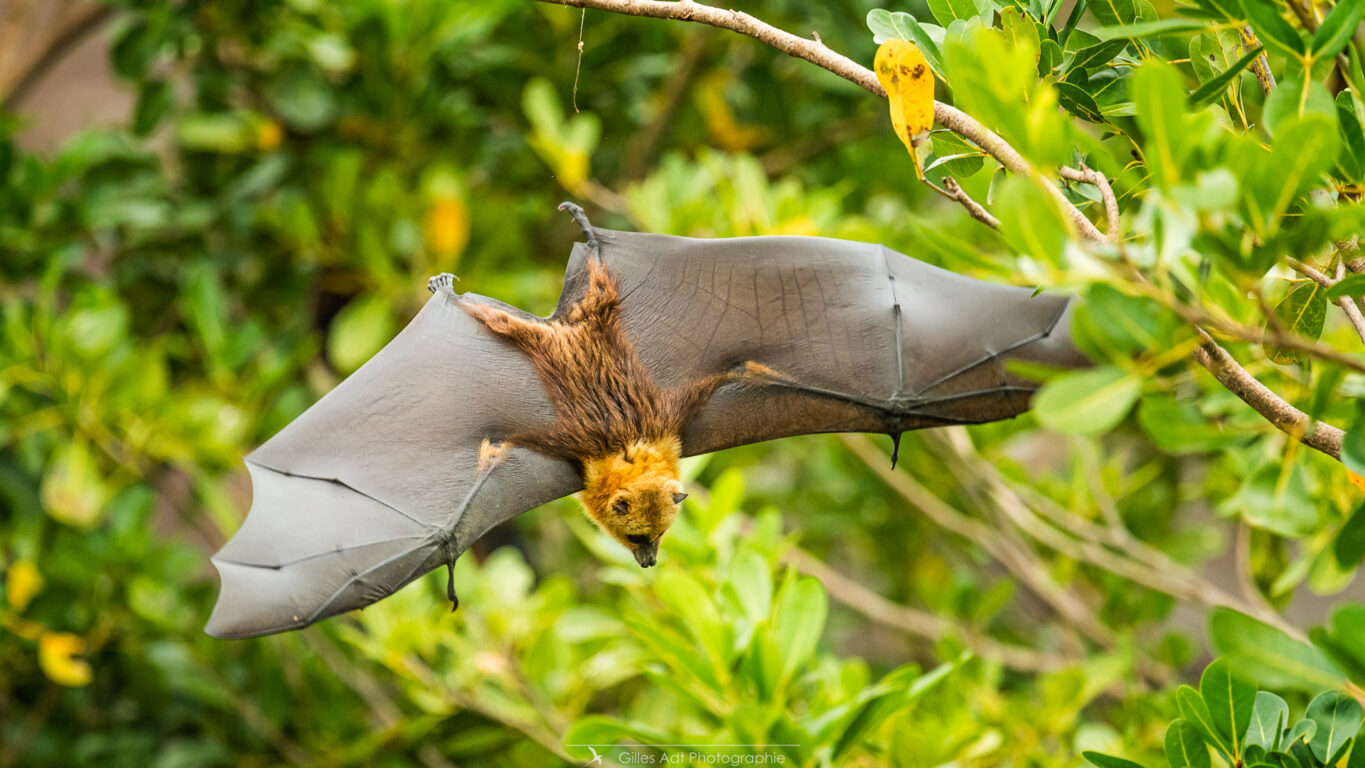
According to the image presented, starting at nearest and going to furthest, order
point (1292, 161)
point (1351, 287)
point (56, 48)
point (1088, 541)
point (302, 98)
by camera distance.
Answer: point (1292, 161), point (1351, 287), point (1088, 541), point (302, 98), point (56, 48)

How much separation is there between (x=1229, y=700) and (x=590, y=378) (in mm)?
596

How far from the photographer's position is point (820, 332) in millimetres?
1011

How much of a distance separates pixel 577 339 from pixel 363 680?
150cm

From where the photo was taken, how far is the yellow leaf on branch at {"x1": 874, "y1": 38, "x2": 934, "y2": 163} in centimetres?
74

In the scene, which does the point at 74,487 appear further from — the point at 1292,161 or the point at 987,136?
the point at 1292,161

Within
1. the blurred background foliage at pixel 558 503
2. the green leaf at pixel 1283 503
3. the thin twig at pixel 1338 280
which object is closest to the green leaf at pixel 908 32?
the blurred background foliage at pixel 558 503

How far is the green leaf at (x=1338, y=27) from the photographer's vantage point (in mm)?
573

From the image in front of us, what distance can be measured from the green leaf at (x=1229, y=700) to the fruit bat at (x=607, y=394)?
34 cm

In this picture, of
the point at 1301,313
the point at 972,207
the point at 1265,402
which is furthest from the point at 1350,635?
the point at 972,207

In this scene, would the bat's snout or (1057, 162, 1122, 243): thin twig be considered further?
the bat's snout

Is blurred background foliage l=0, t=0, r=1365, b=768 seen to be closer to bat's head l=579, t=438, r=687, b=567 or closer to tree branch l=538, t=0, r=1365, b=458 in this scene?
tree branch l=538, t=0, r=1365, b=458

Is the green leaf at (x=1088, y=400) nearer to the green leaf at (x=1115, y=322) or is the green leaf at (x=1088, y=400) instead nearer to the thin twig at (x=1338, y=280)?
the green leaf at (x=1115, y=322)

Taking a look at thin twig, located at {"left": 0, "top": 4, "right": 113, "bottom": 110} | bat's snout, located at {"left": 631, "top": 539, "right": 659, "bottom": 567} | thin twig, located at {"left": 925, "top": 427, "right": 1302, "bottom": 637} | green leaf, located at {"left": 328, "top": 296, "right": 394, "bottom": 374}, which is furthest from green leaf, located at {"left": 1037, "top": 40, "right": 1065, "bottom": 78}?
thin twig, located at {"left": 0, "top": 4, "right": 113, "bottom": 110}

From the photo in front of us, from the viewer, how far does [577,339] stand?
931 millimetres
